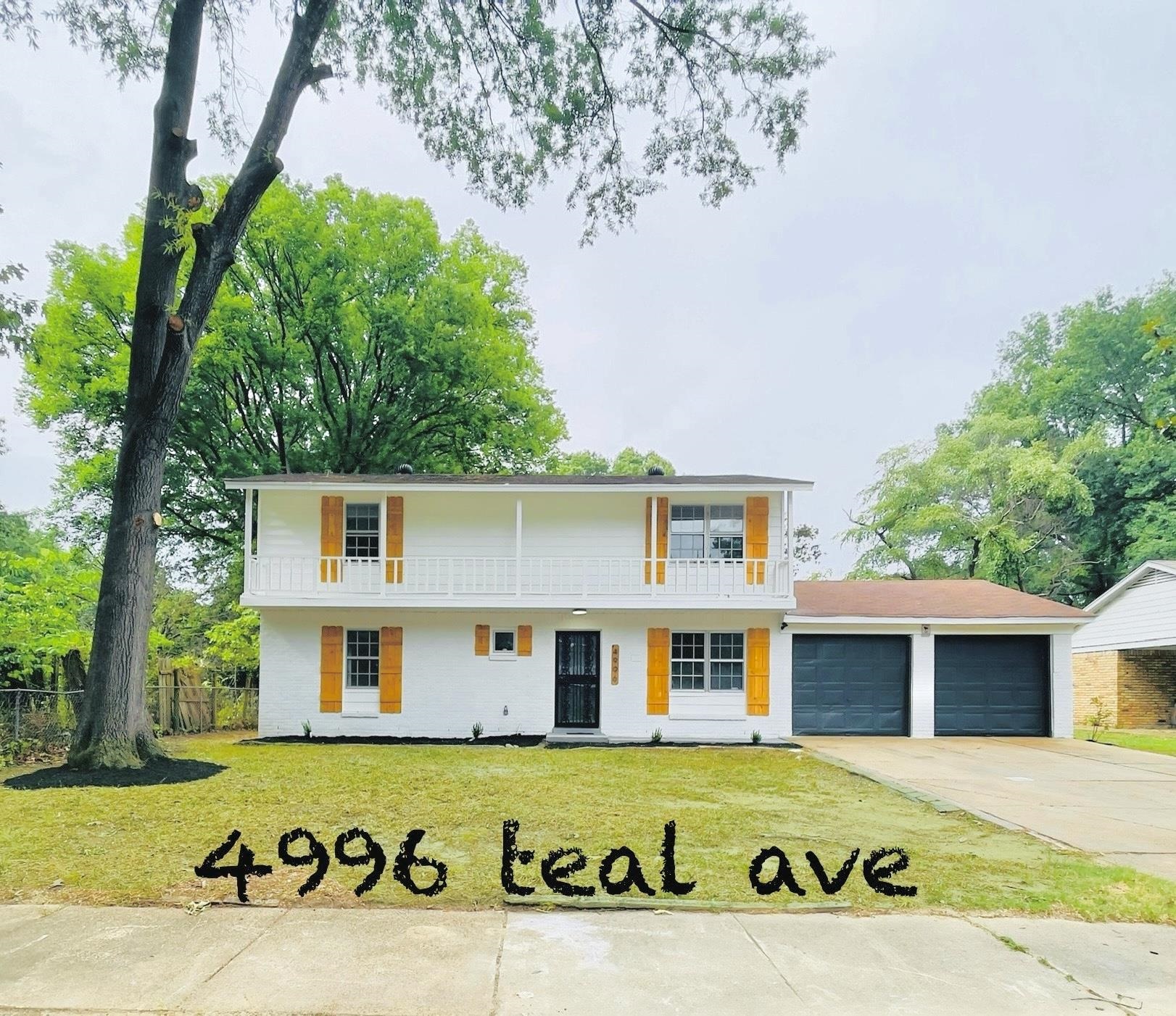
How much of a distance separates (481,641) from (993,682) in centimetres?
1047

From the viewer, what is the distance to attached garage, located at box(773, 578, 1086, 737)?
1528 centimetres

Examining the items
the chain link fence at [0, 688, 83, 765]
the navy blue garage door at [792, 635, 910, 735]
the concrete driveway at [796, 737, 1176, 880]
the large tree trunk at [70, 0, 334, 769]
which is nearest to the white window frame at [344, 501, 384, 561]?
the large tree trunk at [70, 0, 334, 769]

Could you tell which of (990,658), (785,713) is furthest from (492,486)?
(990,658)

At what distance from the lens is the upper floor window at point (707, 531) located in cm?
1466

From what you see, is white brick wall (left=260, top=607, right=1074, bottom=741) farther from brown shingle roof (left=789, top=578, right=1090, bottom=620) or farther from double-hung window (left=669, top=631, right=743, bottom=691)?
brown shingle roof (left=789, top=578, right=1090, bottom=620)

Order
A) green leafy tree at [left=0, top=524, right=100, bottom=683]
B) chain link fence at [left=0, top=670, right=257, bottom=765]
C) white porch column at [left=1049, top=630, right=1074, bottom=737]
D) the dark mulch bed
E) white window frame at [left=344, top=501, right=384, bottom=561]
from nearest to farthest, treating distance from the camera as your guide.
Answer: chain link fence at [left=0, top=670, right=257, bottom=765]
green leafy tree at [left=0, top=524, right=100, bottom=683]
the dark mulch bed
white window frame at [left=344, top=501, right=384, bottom=561]
white porch column at [left=1049, top=630, right=1074, bottom=737]

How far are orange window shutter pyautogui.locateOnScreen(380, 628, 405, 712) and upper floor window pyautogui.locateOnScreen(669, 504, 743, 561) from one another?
5.52m

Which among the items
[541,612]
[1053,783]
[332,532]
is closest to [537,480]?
[541,612]

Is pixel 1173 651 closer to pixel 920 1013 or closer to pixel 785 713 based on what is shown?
pixel 785 713

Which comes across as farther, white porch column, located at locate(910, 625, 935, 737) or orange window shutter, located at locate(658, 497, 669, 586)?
white porch column, located at locate(910, 625, 935, 737)

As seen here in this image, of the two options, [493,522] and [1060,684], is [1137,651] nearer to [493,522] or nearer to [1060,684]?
[1060,684]

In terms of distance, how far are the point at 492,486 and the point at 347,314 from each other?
27.0ft

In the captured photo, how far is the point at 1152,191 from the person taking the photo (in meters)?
30.8

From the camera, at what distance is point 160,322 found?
1005 centimetres
